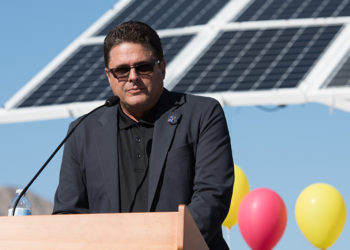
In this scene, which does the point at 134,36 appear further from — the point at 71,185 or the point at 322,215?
the point at 322,215

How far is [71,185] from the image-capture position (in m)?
3.15

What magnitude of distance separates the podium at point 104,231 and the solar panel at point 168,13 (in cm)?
1116

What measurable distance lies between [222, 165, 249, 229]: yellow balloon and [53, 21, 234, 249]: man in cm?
687

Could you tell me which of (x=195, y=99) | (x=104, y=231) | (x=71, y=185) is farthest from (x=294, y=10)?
(x=104, y=231)

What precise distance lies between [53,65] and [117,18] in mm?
1942

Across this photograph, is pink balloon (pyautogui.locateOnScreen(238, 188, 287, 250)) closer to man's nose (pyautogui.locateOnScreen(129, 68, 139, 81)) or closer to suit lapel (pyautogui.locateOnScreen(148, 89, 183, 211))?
suit lapel (pyautogui.locateOnScreen(148, 89, 183, 211))

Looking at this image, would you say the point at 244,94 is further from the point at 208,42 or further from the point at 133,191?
the point at 133,191

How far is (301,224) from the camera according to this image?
9.70 m

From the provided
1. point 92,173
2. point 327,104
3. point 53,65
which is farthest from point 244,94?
point 92,173

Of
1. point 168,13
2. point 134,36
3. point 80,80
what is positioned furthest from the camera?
point 168,13

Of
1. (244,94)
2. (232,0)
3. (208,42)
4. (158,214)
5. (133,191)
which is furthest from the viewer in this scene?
(232,0)

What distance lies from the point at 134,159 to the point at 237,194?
7.09m

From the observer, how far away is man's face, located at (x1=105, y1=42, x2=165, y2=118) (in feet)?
9.79

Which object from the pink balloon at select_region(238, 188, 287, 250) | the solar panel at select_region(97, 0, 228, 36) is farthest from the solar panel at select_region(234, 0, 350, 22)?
the pink balloon at select_region(238, 188, 287, 250)
